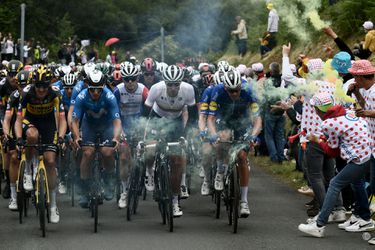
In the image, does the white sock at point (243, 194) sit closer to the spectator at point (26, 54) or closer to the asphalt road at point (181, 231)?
the asphalt road at point (181, 231)

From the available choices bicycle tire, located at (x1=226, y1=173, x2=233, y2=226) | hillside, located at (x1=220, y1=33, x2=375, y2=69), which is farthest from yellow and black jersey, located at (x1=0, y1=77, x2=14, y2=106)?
hillside, located at (x1=220, y1=33, x2=375, y2=69)

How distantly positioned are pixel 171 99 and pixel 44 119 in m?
1.86

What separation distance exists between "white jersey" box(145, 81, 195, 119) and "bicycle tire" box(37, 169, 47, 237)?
7.12ft

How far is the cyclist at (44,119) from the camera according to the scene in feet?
39.5

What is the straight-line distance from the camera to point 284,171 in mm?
18531

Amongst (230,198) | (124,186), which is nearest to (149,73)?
(124,186)

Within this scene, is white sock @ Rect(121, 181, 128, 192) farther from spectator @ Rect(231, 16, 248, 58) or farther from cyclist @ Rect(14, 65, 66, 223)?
spectator @ Rect(231, 16, 248, 58)

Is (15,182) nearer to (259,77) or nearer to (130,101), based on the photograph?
(130,101)

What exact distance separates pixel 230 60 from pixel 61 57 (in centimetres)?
1047

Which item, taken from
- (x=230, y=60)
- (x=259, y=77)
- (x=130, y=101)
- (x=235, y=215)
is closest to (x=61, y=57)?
(x=230, y=60)

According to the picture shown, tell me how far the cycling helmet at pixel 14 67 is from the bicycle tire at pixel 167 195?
3.48 meters

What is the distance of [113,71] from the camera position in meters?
17.3

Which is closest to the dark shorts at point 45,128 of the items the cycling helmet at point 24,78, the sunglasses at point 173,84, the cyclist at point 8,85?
the cycling helmet at point 24,78

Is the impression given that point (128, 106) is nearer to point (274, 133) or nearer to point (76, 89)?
point (76, 89)
